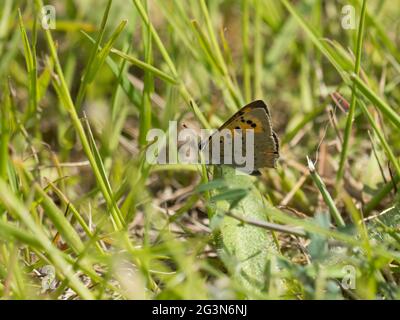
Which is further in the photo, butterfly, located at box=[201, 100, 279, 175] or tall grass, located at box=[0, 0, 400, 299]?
butterfly, located at box=[201, 100, 279, 175]

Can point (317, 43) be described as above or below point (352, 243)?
above

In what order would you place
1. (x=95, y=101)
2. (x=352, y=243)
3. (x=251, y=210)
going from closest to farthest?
(x=352, y=243)
(x=251, y=210)
(x=95, y=101)

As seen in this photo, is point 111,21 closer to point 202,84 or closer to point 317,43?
point 202,84

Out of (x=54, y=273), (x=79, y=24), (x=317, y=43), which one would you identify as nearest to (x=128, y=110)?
(x=79, y=24)

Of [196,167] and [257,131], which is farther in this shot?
[196,167]

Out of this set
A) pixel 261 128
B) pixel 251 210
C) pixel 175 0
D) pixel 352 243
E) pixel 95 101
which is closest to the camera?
pixel 352 243

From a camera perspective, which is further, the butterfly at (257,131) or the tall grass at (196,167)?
the butterfly at (257,131)
